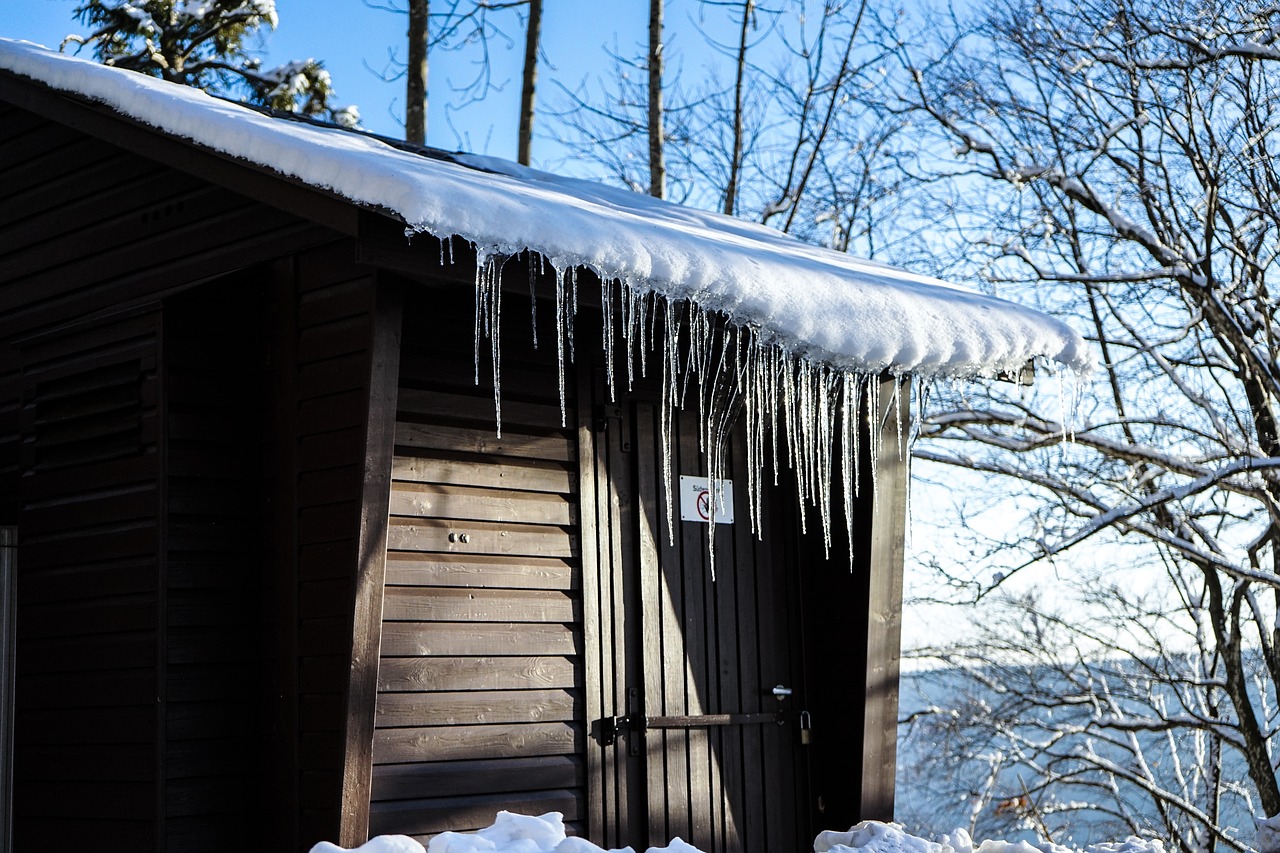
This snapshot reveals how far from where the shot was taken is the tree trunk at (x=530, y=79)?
13.3m

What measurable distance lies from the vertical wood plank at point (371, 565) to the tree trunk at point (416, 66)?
7883 millimetres

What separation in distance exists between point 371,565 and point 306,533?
423 mm

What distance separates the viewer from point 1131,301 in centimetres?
1273

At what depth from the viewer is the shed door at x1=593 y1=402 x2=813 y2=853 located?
5.75 metres

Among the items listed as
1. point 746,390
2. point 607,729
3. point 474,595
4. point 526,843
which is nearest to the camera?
point 526,843

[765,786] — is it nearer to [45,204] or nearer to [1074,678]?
[45,204]

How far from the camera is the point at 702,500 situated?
20.3 feet

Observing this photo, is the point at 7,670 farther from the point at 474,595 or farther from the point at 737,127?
the point at 737,127

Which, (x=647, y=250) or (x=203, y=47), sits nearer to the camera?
(x=647, y=250)

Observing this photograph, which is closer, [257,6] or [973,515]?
[973,515]

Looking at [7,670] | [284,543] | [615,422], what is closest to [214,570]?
[284,543]

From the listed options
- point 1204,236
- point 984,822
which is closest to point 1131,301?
point 1204,236

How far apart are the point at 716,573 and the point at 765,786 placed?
3.33 feet

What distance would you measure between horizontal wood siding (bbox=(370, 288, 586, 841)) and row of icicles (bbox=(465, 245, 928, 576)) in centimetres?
14
